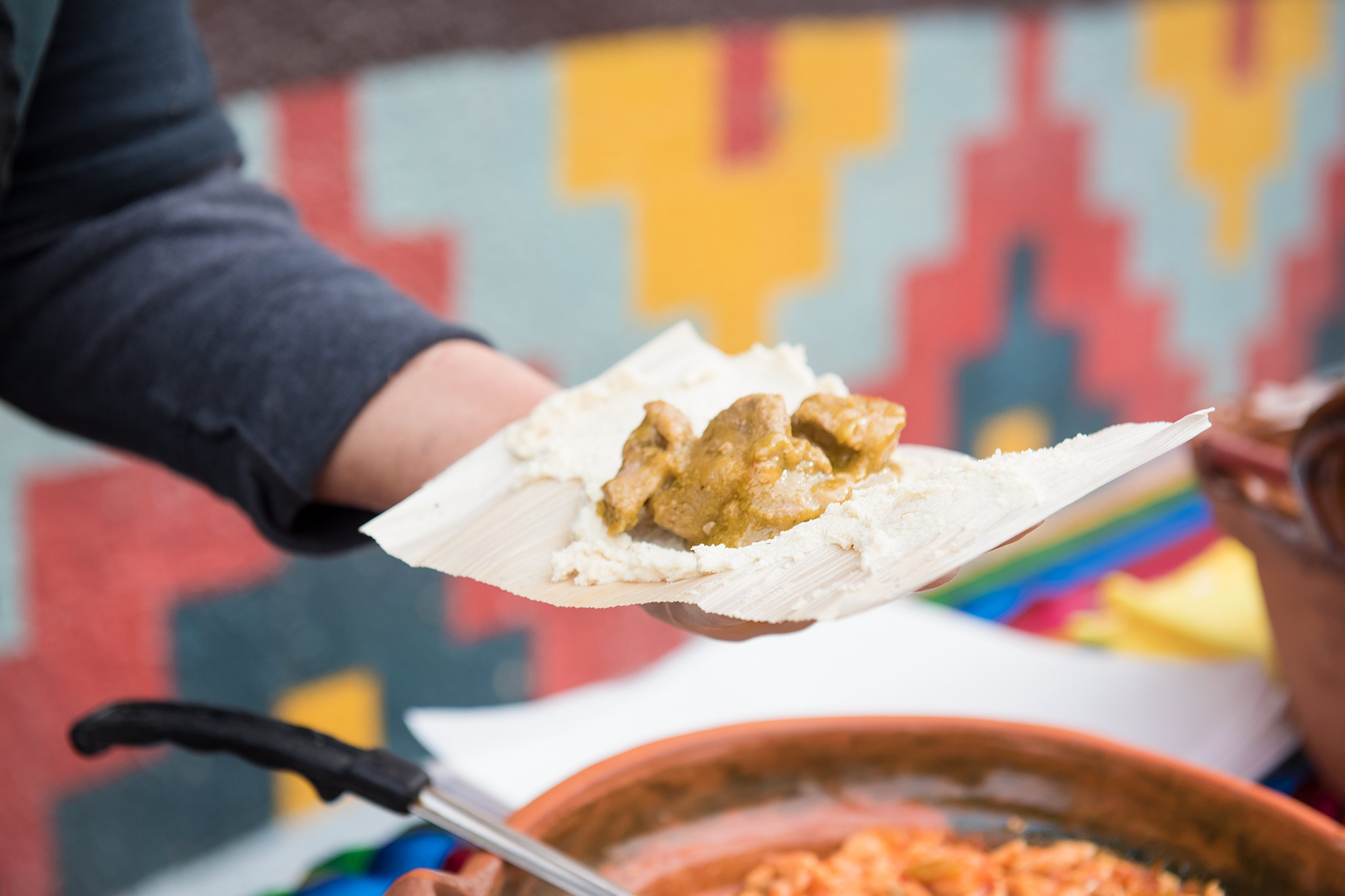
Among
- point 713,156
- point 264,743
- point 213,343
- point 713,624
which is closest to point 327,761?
point 264,743

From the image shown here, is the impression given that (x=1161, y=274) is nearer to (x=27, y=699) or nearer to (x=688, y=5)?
(x=688, y=5)

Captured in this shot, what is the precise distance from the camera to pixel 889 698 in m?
1.07

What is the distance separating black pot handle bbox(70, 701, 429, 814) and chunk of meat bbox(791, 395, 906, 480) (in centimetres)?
27

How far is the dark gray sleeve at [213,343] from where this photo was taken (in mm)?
805

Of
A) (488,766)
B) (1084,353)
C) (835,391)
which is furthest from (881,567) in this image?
(1084,353)

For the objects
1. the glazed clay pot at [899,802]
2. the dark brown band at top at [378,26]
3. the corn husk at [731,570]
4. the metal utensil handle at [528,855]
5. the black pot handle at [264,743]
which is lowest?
the glazed clay pot at [899,802]

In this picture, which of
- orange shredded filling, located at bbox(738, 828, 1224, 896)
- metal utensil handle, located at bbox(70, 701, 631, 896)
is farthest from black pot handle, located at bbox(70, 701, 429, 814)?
orange shredded filling, located at bbox(738, 828, 1224, 896)

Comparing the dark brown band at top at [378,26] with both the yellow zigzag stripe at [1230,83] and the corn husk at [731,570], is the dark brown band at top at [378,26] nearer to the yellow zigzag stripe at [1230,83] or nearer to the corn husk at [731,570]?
the corn husk at [731,570]

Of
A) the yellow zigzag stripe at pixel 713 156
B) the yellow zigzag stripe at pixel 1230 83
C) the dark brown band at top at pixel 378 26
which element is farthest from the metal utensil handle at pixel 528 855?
the yellow zigzag stripe at pixel 1230 83

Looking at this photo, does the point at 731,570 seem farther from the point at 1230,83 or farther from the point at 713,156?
the point at 1230,83

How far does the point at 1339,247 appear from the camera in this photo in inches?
128

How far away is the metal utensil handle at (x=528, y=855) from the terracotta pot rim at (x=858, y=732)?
0.03 meters

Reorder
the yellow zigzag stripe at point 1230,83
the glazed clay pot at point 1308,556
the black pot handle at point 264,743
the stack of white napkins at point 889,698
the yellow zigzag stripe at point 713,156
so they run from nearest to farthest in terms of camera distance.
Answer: the black pot handle at point 264,743, the glazed clay pot at point 1308,556, the stack of white napkins at point 889,698, the yellow zigzag stripe at point 713,156, the yellow zigzag stripe at point 1230,83

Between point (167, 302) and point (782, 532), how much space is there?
0.48m
